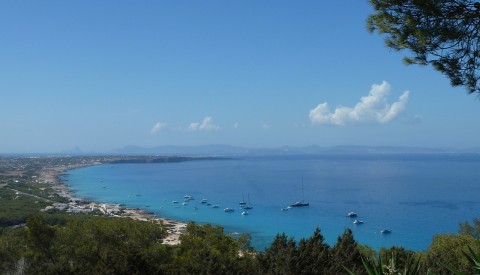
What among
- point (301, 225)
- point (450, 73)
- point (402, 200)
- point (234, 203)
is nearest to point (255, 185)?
point (234, 203)

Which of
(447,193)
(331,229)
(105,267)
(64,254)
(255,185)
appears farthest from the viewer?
(255,185)

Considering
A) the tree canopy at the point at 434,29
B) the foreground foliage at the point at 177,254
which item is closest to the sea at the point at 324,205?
the foreground foliage at the point at 177,254

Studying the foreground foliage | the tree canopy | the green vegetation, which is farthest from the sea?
the tree canopy

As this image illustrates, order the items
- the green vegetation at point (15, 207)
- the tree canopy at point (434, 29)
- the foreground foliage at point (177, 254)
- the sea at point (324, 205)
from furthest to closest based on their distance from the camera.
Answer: the sea at point (324, 205), the green vegetation at point (15, 207), the foreground foliage at point (177, 254), the tree canopy at point (434, 29)

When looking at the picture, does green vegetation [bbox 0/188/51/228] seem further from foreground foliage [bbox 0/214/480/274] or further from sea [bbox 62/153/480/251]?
foreground foliage [bbox 0/214/480/274]

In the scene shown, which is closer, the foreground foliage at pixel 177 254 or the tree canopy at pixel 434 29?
the tree canopy at pixel 434 29

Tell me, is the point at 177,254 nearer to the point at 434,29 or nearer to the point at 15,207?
the point at 434,29

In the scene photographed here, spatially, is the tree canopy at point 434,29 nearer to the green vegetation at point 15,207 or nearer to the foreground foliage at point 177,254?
the foreground foliage at point 177,254

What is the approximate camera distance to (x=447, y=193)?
233 feet

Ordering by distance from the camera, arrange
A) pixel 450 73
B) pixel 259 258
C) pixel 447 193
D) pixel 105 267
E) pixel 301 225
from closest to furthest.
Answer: pixel 450 73
pixel 105 267
pixel 259 258
pixel 301 225
pixel 447 193

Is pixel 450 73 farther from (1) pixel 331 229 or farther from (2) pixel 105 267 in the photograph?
(1) pixel 331 229

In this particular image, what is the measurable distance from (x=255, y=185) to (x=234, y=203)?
75.1 feet

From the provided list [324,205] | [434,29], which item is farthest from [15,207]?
[434,29]

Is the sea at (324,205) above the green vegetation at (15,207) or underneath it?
underneath
